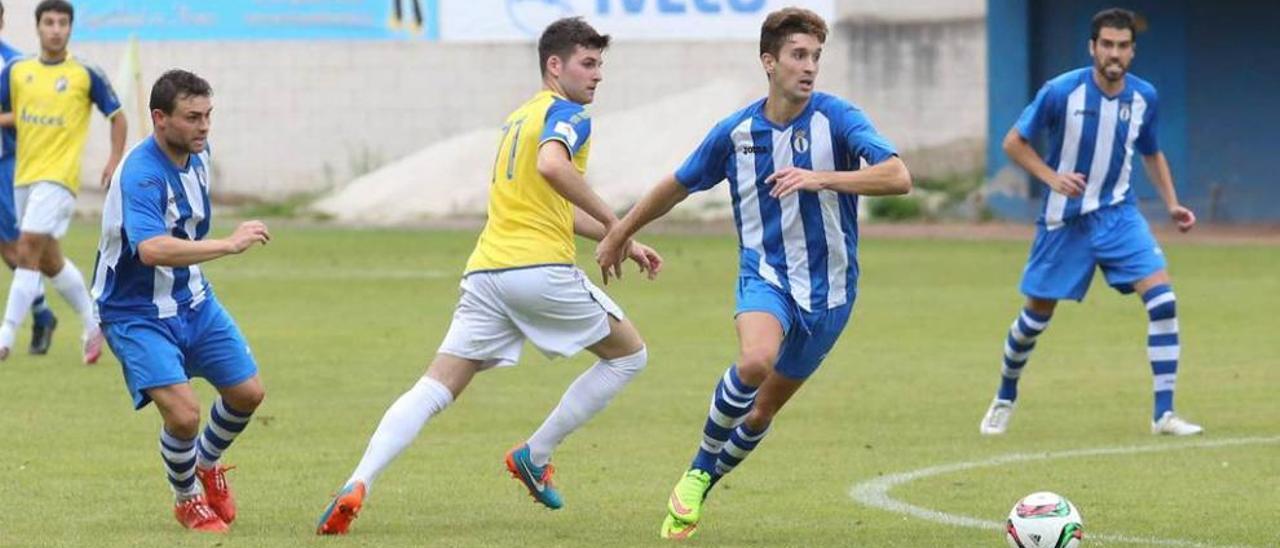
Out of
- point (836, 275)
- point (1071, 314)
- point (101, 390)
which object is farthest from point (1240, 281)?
point (836, 275)

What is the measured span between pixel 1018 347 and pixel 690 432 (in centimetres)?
173

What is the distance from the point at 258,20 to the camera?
35469 mm

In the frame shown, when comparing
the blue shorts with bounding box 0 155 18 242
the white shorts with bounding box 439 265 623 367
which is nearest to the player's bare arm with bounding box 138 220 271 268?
the white shorts with bounding box 439 265 623 367

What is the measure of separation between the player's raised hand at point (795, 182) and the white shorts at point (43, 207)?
816 cm

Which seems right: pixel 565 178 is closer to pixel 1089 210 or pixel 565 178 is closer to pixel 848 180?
pixel 848 180

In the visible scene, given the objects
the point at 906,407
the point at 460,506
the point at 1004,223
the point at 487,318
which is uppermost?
the point at 487,318

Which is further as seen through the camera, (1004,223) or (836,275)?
(1004,223)

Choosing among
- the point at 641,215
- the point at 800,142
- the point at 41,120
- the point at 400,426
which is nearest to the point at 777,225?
the point at 800,142

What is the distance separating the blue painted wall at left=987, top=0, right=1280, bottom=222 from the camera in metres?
29.9

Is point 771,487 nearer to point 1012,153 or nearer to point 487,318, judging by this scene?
point 487,318

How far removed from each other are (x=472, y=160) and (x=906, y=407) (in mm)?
21065

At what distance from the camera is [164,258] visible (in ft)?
28.2

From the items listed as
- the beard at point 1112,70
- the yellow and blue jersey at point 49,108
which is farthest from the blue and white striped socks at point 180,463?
the yellow and blue jersey at point 49,108

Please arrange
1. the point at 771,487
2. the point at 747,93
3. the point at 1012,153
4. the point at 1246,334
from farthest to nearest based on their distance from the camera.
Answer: the point at 747,93 < the point at 1246,334 < the point at 1012,153 < the point at 771,487
